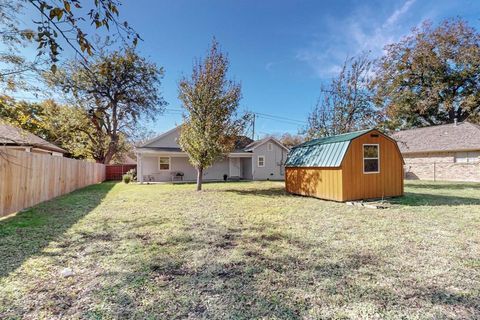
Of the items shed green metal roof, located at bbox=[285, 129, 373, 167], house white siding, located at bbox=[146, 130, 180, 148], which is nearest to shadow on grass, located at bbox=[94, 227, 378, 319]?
shed green metal roof, located at bbox=[285, 129, 373, 167]

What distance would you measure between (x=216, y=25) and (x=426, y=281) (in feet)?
40.5

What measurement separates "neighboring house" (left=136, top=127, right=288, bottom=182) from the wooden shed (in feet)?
32.5

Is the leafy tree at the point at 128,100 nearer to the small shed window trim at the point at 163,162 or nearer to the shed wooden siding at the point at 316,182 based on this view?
the small shed window trim at the point at 163,162

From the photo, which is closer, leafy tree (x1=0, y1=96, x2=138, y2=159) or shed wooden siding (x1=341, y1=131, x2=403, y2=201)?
leafy tree (x1=0, y1=96, x2=138, y2=159)

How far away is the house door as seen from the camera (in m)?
22.7

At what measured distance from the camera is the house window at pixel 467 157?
17.5 metres

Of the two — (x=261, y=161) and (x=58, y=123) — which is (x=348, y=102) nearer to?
(x=261, y=161)

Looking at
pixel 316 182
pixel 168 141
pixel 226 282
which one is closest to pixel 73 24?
pixel 226 282

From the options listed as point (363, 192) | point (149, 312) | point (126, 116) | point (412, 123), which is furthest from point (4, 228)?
point (412, 123)

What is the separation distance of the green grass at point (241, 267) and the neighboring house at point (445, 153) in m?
14.3

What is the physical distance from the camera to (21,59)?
13.8ft

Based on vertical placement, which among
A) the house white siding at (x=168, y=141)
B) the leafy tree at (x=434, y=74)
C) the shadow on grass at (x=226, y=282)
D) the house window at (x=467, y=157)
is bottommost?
the shadow on grass at (x=226, y=282)

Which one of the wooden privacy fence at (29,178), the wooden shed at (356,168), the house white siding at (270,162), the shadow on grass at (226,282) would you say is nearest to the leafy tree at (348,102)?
the wooden shed at (356,168)

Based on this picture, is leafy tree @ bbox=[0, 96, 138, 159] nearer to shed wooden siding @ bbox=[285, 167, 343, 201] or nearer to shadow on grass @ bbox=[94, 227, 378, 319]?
shadow on grass @ bbox=[94, 227, 378, 319]
